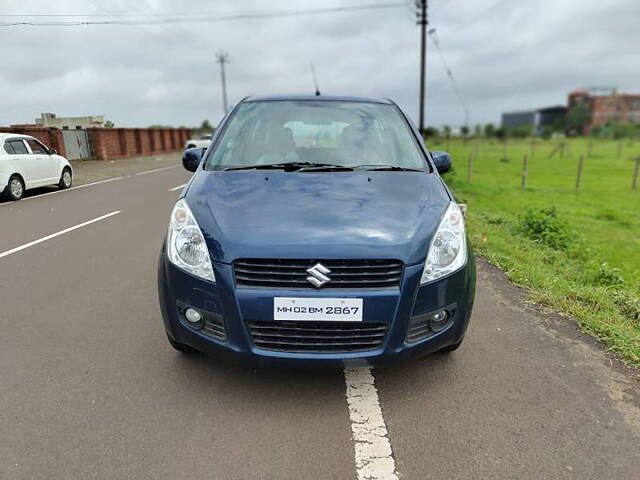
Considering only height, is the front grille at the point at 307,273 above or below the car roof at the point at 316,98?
below

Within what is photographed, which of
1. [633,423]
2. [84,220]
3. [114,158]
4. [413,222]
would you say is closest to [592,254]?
[633,423]

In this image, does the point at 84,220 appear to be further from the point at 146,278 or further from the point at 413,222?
the point at 413,222

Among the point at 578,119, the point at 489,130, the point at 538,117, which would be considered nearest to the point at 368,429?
the point at 489,130

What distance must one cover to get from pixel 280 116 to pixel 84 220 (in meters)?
5.90

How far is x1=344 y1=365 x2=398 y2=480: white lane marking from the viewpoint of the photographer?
2.17 metres

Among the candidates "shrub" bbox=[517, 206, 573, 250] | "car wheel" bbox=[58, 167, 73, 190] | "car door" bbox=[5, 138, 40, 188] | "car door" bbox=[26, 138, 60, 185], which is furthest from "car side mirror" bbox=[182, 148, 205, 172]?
"car wheel" bbox=[58, 167, 73, 190]

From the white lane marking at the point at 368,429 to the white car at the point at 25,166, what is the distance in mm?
10940

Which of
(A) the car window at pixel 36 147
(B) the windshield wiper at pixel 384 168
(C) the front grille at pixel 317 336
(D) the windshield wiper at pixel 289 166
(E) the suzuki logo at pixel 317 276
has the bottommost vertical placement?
(C) the front grille at pixel 317 336

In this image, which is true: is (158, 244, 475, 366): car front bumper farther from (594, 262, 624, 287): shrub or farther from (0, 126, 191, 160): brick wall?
(0, 126, 191, 160): brick wall

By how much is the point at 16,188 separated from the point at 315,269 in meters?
11.4

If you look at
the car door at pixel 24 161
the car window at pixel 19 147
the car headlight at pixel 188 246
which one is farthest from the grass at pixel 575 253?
the car window at pixel 19 147

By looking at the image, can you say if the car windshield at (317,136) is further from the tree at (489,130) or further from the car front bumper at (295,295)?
the tree at (489,130)

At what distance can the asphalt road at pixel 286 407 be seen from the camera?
87.0 inches

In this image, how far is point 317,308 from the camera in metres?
2.39
